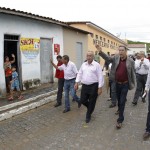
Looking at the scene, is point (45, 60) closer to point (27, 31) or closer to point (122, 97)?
point (27, 31)

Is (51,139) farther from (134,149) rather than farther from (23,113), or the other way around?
(23,113)

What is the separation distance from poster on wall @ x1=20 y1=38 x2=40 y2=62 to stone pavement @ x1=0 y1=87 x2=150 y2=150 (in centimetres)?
419

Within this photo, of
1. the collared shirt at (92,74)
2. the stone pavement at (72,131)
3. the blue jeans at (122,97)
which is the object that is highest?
the collared shirt at (92,74)

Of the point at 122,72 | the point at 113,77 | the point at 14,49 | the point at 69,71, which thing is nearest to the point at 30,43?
the point at 14,49

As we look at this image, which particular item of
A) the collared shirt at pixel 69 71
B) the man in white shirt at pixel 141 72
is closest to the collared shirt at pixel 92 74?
the collared shirt at pixel 69 71

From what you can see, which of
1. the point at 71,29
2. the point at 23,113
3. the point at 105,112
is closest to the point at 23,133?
the point at 23,113

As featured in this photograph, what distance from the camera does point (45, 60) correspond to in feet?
49.7

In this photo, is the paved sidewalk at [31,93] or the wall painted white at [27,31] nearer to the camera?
the paved sidewalk at [31,93]

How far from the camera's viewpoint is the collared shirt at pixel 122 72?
284 inches

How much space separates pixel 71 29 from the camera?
61.0 feet

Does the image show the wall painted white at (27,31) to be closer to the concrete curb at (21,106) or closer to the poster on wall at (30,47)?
the poster on wall at (30,47)

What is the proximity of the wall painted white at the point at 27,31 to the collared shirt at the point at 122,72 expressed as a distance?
540 centimetres

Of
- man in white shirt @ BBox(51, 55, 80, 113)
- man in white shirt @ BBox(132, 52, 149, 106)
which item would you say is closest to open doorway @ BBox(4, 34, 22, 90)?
man in white shirt @ BBox(51, 55, 80, 113)

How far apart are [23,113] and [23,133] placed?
214 centimetres
